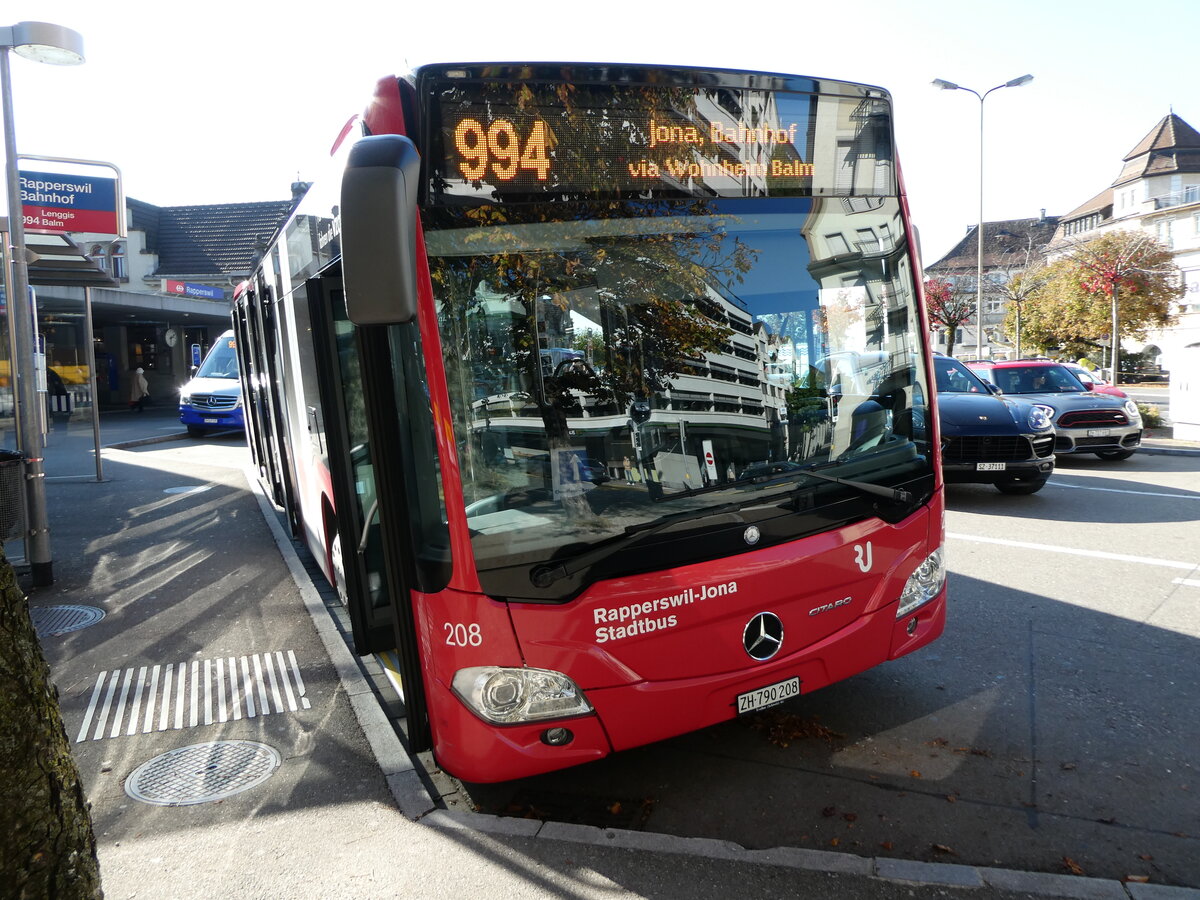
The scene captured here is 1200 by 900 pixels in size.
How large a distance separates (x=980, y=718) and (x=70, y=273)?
12.6m

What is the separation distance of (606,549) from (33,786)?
203 cm

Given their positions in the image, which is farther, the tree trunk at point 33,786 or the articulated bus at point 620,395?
the articulated bus at point 620,395

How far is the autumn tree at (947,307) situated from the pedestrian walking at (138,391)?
3578cm

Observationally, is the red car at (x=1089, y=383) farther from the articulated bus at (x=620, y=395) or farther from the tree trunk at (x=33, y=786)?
the tree trunk at (x=33, y=786)

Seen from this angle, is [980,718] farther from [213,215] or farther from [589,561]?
[213,215]

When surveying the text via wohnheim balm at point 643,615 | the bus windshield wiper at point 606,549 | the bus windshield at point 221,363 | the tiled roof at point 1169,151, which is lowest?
the text via wohnheim balm at point 643,615

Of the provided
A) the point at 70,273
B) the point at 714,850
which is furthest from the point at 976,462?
the point at 70,273

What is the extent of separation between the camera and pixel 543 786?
4.27 meters

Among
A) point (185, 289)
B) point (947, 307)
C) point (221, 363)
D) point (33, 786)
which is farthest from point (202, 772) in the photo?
point (947, 307)

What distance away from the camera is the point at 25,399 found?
8508 mm

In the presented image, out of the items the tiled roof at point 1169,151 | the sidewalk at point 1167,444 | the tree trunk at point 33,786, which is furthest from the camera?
the tiled roof at point 1169,151

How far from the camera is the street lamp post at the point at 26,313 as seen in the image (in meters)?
8.30

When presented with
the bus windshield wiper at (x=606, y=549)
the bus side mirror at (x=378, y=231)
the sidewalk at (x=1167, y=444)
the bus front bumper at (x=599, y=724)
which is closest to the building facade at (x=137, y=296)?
the bus side mirror at (x=378, y=231)

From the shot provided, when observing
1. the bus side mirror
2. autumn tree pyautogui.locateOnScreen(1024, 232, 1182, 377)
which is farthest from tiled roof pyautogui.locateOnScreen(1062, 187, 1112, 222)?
the bus side mirror
